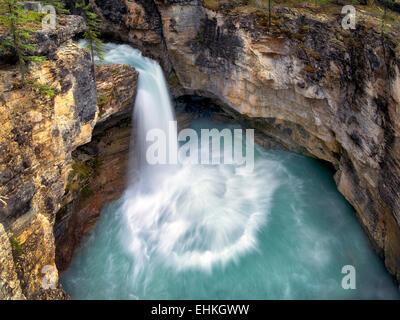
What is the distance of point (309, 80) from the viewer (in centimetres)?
1631

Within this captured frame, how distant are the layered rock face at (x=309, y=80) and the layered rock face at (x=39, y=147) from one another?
8067 millimetres

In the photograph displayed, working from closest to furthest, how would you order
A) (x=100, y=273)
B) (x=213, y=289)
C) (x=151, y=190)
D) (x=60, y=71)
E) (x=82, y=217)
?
(x=60, y=71) → (x=213, y=289) → (x=100, y=273) → (x=82, y=217) → (x=151, y=190)

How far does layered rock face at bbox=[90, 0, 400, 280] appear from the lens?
13078 mm

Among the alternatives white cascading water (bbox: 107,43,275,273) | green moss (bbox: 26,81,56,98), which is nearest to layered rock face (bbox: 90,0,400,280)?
white cascading water (bbox: 107,43,275,273)

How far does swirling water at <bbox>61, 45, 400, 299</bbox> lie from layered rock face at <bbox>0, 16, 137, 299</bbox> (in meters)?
4.31

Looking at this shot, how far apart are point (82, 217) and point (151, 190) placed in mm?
4343

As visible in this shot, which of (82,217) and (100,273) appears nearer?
(100,273)

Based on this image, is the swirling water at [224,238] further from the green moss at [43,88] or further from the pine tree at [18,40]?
the pine tree at [18,40]

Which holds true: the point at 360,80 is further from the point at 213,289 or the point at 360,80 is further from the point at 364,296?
the point at 213,289

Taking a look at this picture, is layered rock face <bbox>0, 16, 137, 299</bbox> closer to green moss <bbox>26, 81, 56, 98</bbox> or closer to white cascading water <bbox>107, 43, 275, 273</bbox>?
green moss <bbox>26, 81, 56, 98</bbox>

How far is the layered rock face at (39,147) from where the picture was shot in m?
9.84

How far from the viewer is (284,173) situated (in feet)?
67.7

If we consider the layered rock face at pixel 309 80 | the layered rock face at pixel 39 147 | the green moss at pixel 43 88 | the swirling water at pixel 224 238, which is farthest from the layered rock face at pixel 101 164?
the layered rock face at pixel 309 80

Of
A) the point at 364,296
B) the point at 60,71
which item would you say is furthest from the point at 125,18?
the point at 364,296
